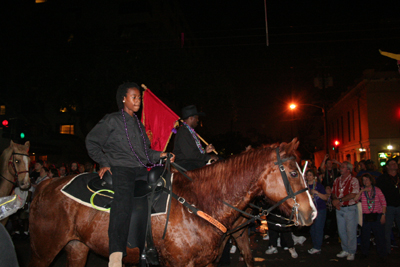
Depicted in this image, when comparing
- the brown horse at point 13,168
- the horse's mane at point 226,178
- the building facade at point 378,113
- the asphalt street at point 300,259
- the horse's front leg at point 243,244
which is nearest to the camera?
the horse's mane at point 226,178

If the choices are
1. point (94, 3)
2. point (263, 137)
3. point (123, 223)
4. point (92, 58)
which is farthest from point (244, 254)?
point (263, 137)

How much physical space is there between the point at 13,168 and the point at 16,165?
0.28 ft

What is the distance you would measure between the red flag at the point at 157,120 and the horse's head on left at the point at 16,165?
2.91m

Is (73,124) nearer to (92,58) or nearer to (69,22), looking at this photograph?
(69,22)

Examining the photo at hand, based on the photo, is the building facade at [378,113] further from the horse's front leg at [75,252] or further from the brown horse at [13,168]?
the horse's front leg at [75,252]

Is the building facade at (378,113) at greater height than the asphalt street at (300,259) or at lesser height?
greater

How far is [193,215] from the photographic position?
344 centimetres

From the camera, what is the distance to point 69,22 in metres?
29.8

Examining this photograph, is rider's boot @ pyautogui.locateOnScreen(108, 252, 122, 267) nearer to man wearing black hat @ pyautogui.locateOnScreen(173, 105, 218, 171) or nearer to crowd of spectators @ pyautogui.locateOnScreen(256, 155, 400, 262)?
man wearing black hat @ pyautogui.locateOnScreen(173, 105, 218, 171)

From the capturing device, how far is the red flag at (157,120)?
618cm

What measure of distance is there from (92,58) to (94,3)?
1868 cm

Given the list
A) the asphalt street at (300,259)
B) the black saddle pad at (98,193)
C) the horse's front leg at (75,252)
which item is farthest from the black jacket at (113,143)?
the asphalt street at (300,259)

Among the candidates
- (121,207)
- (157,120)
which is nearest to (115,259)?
(121,207)

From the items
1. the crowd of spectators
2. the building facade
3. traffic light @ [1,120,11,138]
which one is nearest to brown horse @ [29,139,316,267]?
the crowd of spectators
